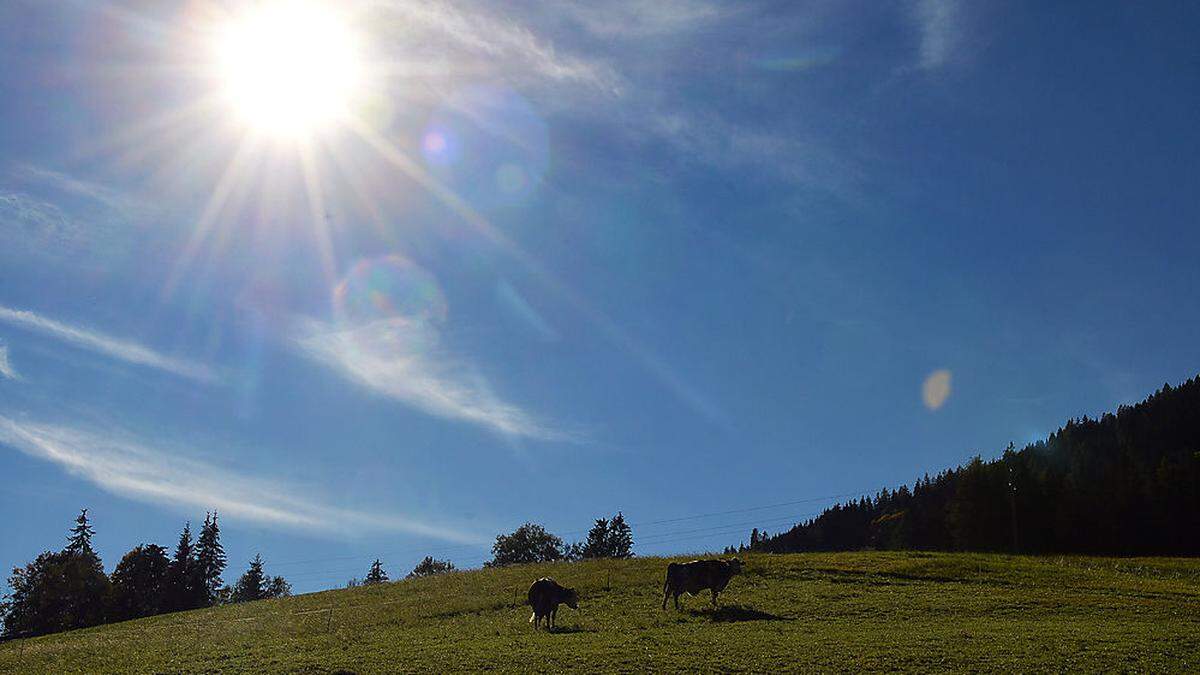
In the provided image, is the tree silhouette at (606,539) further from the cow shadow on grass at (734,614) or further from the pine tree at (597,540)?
the cow shadow on grass at (734,614)

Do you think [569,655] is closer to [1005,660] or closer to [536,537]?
[1005,660]

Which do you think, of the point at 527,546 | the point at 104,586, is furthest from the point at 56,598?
the point at 527,546

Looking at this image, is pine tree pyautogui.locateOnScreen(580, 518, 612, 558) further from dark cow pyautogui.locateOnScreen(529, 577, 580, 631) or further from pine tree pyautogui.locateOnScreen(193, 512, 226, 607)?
dark cow pyautogui.locateOnScreen(529, 577, 580, 631)

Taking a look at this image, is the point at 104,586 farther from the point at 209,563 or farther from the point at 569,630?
the point at 569,630

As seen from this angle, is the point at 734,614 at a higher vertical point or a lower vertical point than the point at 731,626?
higher

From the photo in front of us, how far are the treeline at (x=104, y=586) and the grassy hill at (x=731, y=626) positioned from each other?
49031 mm

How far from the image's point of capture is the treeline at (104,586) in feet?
321

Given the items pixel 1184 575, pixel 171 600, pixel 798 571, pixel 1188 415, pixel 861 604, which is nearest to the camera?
pixel 861 604

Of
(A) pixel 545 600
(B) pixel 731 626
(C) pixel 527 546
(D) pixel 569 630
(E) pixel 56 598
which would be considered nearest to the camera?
(B) pixel 731 626

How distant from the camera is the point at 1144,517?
105 m

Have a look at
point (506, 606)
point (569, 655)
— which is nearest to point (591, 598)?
point (506, 606)

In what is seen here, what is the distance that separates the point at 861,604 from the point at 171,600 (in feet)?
328

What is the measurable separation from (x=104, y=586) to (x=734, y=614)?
9134 cm

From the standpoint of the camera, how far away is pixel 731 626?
34.3 meters
